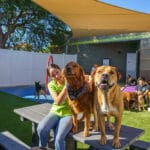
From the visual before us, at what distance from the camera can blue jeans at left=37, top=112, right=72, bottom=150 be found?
384 cm

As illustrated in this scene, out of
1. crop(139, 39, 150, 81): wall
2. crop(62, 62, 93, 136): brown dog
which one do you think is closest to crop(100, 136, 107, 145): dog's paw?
crop(62, 62, 93, 136): brown dog

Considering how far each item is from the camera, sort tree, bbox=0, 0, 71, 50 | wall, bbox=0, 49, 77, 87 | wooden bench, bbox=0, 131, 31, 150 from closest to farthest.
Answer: wooden bench, bbox=0, 131, 31, 150 < wall, bbox=0, 49, 77, 87 < tree, bbox=0, 0, 71, 50

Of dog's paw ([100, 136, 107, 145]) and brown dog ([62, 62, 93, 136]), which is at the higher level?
brown dog ([62, 62, 93, 136])

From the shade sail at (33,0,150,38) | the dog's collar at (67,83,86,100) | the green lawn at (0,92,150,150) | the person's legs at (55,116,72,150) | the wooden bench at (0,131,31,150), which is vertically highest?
the shade sail at (33,0,150,38)

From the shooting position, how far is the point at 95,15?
978 cm

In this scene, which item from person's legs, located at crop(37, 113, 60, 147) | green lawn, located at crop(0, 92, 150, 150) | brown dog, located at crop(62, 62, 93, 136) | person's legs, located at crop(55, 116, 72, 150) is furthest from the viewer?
green lawn, located at crop(0, 92, 150, 150)

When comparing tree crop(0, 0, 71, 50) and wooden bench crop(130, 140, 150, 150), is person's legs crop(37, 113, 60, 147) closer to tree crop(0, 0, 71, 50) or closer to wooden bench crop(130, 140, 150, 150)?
wooden bench crop(130, 140, 150, 150)

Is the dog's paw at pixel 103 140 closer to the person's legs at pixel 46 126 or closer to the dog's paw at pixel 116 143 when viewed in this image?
the dog's paw at pixel 116 143

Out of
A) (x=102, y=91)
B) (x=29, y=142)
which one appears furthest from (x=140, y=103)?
(x=102, y=91)

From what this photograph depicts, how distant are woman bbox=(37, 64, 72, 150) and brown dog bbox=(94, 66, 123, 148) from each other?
2.09 feet

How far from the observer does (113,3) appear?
27.3ft

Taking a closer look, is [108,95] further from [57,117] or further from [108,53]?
[108,53]

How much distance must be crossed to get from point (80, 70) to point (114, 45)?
20.7 m

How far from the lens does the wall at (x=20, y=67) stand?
1614cm
